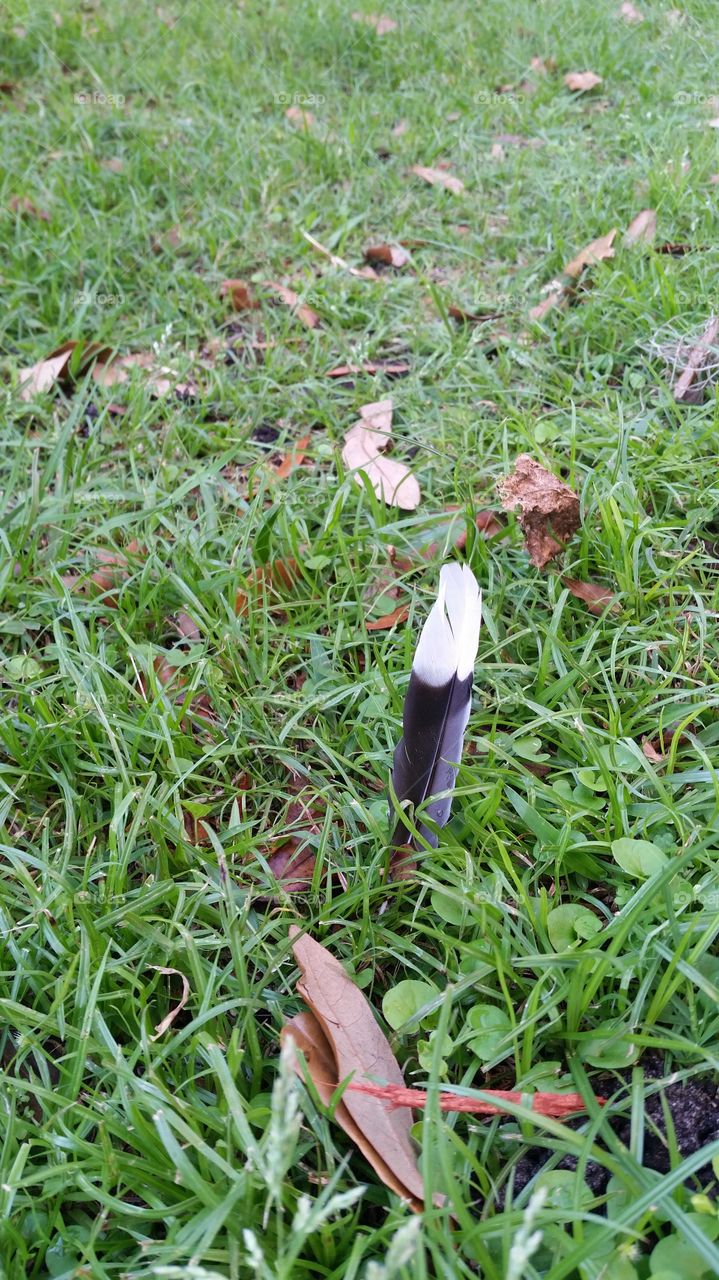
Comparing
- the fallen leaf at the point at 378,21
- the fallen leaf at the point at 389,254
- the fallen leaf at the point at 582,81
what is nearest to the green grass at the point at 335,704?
the fallen leaf at the point at 389,254

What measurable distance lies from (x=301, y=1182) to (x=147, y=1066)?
24 cm

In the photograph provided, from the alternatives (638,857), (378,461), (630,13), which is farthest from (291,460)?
(630,13)

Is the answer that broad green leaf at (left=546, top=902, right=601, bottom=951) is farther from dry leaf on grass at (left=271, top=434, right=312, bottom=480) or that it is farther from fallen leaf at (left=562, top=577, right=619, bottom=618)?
dry leaf on grass at (left=271, top=434, right=312, bottom=480)

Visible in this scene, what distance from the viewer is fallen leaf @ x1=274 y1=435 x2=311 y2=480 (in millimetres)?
2174

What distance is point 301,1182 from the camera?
1.06 meters

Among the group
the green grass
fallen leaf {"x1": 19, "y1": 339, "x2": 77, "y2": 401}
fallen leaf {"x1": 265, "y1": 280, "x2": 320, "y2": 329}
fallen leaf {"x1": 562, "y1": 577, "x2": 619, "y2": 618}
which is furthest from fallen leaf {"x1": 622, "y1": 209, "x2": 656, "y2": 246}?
fallen leaf {"x1": 19, "y1": 339, "x2": 77, "y2": 401}

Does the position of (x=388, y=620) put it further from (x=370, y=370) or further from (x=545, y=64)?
(x=545, y=64)

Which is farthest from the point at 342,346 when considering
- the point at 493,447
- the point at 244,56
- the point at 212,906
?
the point at 244,56

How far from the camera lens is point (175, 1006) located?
1.27 meters

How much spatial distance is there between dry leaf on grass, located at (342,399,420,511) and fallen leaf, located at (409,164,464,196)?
135cm
